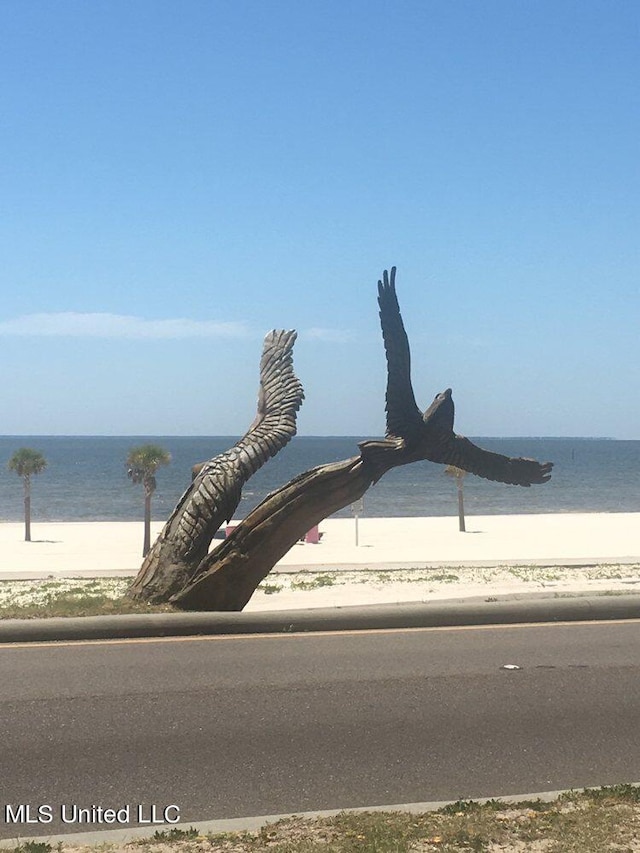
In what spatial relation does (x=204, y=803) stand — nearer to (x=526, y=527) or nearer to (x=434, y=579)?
(x=434, y=579)

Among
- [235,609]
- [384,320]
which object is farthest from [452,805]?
[384,320]

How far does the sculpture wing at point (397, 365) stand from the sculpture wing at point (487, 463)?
18.9 inches

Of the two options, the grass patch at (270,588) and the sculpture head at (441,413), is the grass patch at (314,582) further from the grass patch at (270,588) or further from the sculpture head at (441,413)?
the sculpture head at (441,413)

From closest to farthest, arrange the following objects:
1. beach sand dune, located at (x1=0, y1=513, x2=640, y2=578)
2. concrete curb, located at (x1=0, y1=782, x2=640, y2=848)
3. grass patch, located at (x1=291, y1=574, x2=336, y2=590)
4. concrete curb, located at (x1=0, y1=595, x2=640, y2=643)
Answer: concrete curb, located at (x1=0, y1=782, x2=640, y2=848), concrete curb, located at (x1=0, y1=595, x2=640, y2=643), grass patch, located at (x1=291, y1=574, x2=336, y2=590), beach sand dune, located at (x1=0, y1=513, x2=640, y2=578)

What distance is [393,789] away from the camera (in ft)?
19.1

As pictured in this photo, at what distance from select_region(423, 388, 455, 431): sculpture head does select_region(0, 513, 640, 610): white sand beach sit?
2.96 m

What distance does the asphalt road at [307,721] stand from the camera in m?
5.84

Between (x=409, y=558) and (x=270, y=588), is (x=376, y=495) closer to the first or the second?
(x=409, y=558)

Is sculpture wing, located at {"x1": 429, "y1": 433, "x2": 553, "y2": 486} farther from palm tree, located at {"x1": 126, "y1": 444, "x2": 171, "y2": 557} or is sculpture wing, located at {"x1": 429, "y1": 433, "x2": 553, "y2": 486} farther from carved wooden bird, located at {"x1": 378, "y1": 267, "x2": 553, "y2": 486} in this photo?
palm tree, located at {"x1": 126, "y1": 444, "x2": 171, "y2": 557}

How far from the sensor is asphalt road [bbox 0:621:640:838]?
5.84 m

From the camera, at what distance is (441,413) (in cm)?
1203

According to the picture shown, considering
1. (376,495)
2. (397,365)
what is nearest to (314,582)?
(397,365)

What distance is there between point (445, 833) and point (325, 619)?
5287 mm

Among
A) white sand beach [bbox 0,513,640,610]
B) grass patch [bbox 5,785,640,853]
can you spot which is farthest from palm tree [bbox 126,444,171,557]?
grass patch [bbox 5,785,640,853]
